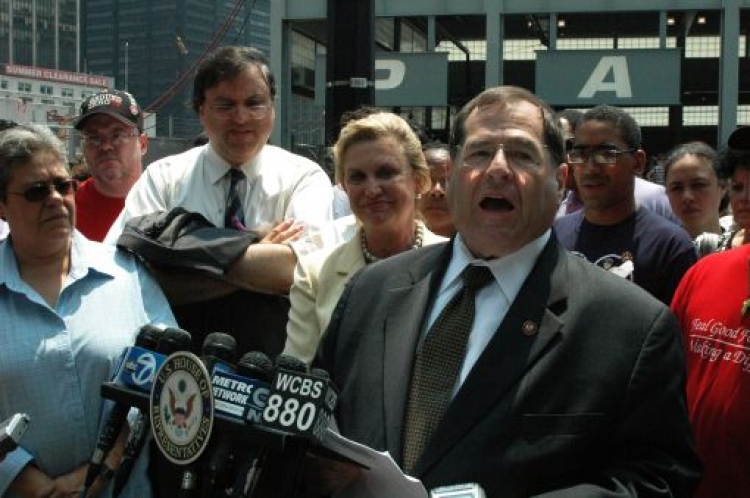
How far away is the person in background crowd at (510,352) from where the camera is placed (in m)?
2.21

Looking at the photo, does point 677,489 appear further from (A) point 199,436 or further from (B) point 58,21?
(B) point 58,21

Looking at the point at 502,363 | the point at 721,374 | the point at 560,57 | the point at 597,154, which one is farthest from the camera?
the point at 560,57

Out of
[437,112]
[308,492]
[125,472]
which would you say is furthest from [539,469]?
[437,112]

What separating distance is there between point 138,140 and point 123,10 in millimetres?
64288

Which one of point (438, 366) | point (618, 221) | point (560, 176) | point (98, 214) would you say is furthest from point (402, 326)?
point (98, 214)

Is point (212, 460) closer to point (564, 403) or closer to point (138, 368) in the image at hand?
point (138, 368)

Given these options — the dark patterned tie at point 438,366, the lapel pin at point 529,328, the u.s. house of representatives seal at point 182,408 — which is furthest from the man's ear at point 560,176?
the u.s. house of representatives seal at point 182,408

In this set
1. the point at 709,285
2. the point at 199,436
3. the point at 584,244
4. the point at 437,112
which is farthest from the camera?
the point at 437,112

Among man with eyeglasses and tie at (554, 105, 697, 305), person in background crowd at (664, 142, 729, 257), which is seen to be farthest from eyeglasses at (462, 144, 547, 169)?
person in background crowd at (664, 142, 729, 257)

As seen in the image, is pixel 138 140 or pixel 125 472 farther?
pixel 138 140

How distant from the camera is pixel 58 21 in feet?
341

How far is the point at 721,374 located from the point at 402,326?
1194 millimetres

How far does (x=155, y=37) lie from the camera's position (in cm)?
6169

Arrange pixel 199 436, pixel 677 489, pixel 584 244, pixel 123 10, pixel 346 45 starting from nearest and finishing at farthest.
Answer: pixel 199 436 < pixel 677 489 < pixel 584 244 < pixel 346 45 < pixel 123 10
